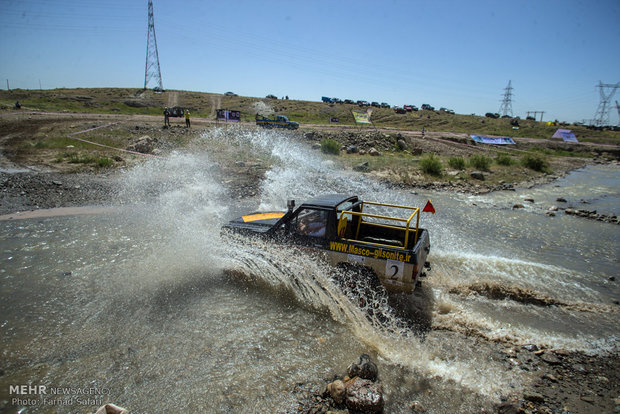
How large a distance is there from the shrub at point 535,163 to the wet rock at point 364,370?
26417 mm

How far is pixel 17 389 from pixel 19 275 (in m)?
3.52

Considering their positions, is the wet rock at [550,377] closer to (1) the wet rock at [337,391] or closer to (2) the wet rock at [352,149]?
(1) the wet rock at [337,391]

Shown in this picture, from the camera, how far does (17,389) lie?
3.98 m

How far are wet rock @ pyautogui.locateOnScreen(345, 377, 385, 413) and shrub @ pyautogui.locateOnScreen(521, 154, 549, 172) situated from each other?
88.0 ft

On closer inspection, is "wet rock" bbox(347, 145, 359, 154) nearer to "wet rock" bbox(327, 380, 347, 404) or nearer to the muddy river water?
the muddy river water

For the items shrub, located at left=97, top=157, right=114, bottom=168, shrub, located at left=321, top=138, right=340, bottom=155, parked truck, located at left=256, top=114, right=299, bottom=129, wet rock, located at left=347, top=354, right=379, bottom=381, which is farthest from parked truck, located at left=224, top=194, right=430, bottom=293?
parked truck, located at left=256, top=114, right=299, bottom=129

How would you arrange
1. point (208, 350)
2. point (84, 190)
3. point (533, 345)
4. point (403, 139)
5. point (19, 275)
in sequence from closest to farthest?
point (208, 350) < point (533, 345) < point (19, 275) < point (84, 190) < point (403, 139)

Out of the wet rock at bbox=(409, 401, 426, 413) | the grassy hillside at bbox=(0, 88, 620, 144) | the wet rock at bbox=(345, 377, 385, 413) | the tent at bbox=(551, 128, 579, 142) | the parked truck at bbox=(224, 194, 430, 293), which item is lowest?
the wet rock at bbox=(409, 401, 426, 413)

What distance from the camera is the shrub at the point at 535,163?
25266mm

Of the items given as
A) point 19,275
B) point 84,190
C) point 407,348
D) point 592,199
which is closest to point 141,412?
point 407,348

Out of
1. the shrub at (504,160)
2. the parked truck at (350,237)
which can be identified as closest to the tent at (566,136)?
the shrub at (504,160)

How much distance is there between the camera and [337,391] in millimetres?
3896

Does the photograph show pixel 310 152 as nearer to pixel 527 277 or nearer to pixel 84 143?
pixel 84 143

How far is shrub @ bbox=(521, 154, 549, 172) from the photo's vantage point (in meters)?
25.3
